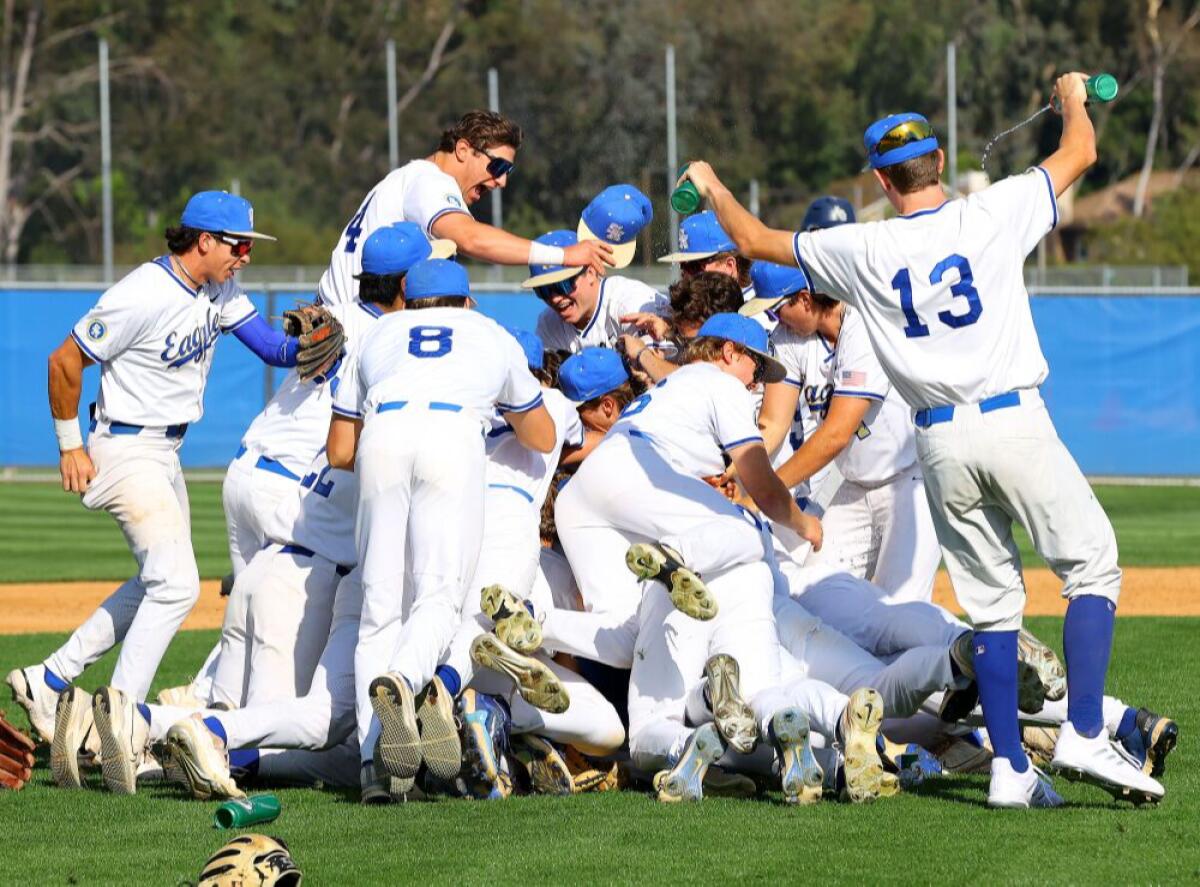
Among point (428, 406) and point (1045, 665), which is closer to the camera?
point (1045, 665)

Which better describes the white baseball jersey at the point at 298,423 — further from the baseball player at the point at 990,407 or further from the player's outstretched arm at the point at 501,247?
the baseball player at the point at 990,407

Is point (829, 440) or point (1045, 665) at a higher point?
point (829, 440)

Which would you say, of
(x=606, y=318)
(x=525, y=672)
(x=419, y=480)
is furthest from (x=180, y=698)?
(x=606, y=318)

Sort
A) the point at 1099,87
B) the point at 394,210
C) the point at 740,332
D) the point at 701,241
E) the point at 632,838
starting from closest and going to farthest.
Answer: the point at 632,838
the point at 1099,87
the point at 740,332
the point at 394,210
the point at 701,241

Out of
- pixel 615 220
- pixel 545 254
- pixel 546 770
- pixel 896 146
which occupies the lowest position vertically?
pixel 546 770

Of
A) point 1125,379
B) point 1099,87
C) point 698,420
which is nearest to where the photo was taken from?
point 1099,87

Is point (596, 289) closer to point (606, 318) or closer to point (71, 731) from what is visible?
point (606, 318)

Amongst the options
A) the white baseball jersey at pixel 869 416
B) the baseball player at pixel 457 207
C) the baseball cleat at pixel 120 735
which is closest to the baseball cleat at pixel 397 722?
the baseball cleat at pixel 120 735

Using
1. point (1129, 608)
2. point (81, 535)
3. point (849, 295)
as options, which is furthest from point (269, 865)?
point (81, 535)

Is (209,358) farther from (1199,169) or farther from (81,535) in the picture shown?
(1199,169)

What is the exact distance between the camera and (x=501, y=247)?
700 cm

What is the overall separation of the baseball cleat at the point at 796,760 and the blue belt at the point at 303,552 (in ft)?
6.14

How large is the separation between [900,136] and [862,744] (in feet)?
6.05

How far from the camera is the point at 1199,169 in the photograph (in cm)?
5069
